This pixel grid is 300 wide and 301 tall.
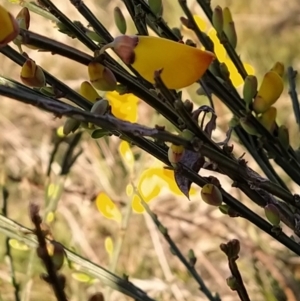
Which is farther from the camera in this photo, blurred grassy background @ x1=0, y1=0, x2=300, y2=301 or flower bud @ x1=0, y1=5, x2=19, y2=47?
blurred grassy background @ x1=0, y1=0, x2=300, y2=301

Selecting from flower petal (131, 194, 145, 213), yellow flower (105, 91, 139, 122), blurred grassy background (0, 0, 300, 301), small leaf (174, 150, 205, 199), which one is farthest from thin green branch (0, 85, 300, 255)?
blurred grassy background (0, 0, 300, 301)

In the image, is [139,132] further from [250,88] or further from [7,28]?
Result: [250,88]

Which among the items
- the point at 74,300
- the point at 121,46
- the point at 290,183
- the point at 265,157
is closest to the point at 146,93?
the point at 121,46

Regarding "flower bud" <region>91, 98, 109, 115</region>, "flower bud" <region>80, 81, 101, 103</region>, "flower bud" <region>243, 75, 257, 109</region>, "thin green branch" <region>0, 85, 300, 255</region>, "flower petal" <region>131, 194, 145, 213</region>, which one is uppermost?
"flower petal" <region>131, 194, 145, 213</region>

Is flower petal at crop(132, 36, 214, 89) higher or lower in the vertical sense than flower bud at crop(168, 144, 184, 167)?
higher

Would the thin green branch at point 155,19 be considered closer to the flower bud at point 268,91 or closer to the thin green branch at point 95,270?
the flower bud at point 268,91

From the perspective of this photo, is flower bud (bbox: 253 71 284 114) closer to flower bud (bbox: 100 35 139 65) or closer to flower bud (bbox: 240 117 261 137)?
flower bud (bbox: 240 117 261 137)
